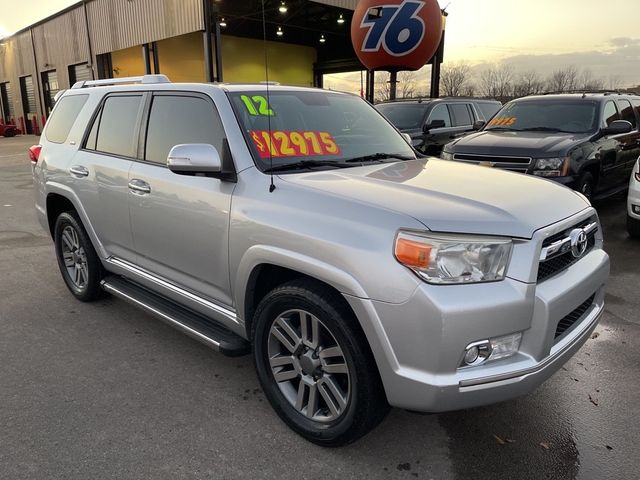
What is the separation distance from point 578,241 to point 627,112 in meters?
7.39

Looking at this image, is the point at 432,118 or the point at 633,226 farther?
the point at 432,118

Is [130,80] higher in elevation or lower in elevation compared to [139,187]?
higher

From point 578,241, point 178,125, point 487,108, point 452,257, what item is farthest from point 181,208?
point 487,108

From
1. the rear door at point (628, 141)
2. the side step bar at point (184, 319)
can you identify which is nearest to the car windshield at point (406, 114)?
the rear door at point (628, 141)

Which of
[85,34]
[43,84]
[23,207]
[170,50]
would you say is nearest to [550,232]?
[23,207]

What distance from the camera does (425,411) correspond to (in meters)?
2.16

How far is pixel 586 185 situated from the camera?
7.00 m

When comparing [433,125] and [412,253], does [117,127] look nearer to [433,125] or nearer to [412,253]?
[412,253]

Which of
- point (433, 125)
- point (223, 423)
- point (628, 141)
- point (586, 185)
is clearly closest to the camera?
point (223, 423)

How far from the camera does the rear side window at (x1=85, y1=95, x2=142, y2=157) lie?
147 inches

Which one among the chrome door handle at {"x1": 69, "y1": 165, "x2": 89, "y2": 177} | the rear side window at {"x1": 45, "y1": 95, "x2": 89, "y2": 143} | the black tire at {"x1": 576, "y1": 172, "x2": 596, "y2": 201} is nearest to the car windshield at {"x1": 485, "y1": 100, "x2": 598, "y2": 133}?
the black tire at {"x1": 576, "y1": 172, "x2": 596, "y2": 201}

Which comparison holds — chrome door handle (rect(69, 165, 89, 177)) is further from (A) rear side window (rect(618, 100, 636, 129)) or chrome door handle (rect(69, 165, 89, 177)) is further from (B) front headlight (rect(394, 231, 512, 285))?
(A) rear side window (rect(618, 100, 636, 129))

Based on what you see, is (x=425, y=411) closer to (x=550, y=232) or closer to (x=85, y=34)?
(x=550, y=232)

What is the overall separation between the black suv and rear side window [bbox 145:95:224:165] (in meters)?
4.76
